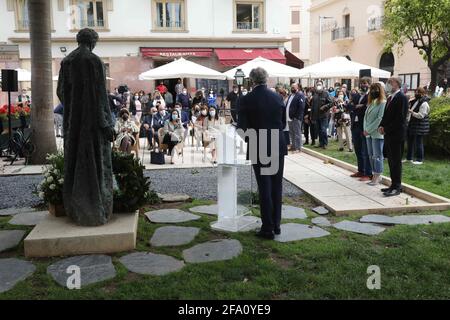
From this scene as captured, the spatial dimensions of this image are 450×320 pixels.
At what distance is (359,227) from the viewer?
580 cm

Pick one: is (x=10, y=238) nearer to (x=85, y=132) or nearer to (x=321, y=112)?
(x=85, y=132)

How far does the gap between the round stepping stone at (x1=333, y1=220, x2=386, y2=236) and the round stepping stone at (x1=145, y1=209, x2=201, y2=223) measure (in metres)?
1.81

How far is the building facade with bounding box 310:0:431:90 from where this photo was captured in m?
32.4

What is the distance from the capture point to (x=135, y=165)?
19.2 ft

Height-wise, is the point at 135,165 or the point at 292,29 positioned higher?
the point at 292,29

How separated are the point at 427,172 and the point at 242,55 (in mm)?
20378

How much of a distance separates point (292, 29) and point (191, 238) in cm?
4858

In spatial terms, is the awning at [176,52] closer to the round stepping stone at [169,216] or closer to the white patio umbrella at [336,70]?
the white patio umbrella at [336,70]

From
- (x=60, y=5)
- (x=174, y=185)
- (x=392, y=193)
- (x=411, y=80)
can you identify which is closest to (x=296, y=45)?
(x=411, y=80)

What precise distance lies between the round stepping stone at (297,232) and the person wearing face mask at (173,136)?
560 centimetres

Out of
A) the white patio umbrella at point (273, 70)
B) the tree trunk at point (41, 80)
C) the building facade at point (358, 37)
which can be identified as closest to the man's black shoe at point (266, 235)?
the tree trunk at point (41, 80)
